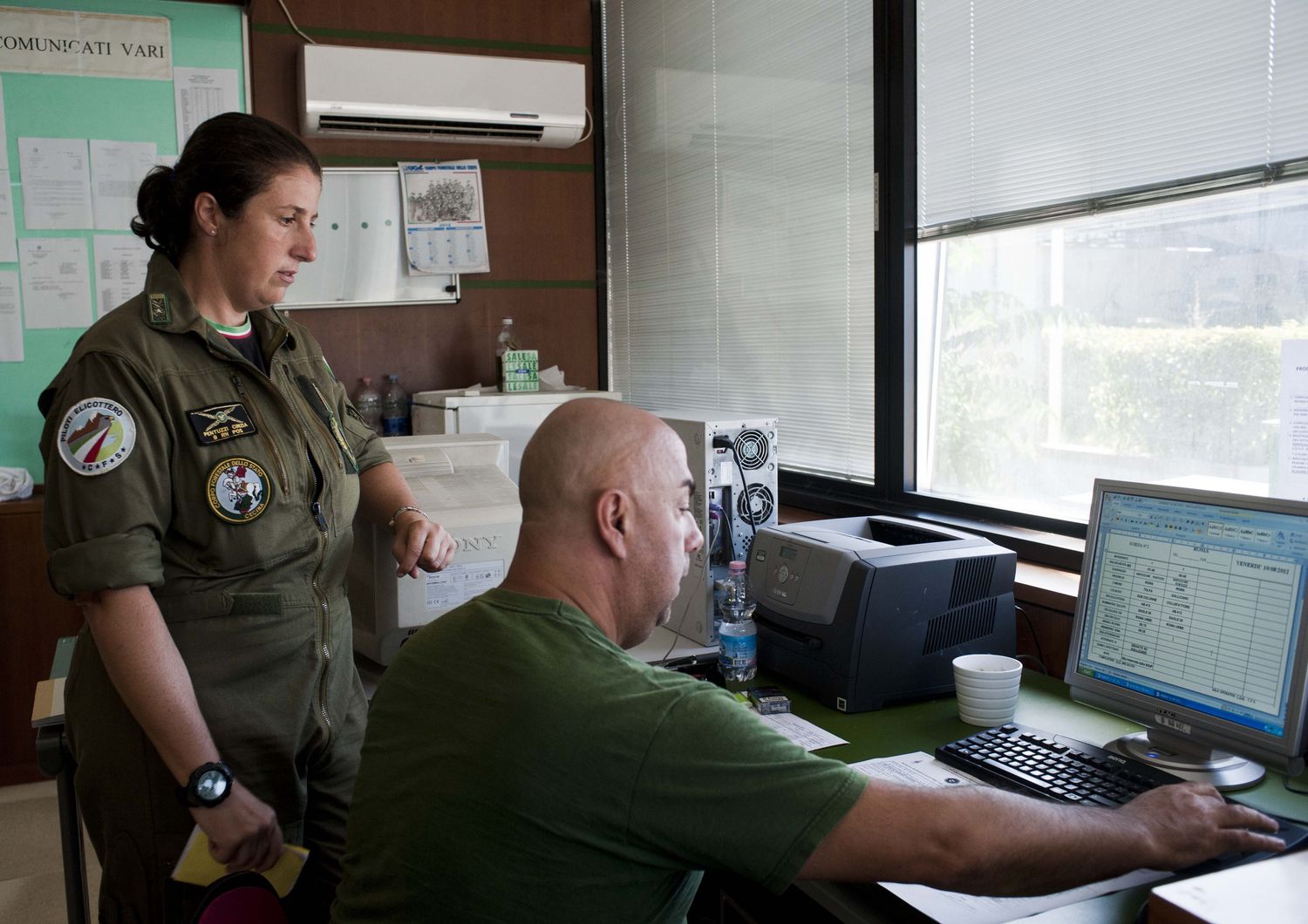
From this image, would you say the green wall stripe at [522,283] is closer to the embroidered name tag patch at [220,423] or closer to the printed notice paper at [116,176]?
the printed notice paper at [116,176]

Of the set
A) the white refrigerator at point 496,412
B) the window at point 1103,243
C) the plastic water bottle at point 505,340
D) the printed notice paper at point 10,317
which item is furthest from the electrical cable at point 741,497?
the printed notice paper at point 10,317

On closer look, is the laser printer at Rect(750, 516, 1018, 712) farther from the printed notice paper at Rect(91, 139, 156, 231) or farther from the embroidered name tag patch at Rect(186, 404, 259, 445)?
the printed notice paper at Rect(91, 139, 156, 231)

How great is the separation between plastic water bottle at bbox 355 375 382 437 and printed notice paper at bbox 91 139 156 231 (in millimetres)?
989

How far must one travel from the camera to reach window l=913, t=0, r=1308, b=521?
73.5 inches

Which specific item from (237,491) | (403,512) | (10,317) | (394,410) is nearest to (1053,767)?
(403,512)

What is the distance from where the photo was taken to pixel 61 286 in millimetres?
3760

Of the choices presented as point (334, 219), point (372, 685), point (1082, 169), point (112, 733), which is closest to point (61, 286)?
point (334, 219)

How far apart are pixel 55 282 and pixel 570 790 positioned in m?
3.57

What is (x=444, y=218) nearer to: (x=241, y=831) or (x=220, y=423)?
(x=220, y=423)

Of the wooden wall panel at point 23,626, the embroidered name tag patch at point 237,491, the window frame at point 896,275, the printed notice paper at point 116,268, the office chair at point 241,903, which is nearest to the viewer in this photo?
the office chair at point 241,903

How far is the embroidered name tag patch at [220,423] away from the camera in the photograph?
151 cm

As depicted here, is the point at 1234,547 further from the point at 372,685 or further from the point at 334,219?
the point at 334,219

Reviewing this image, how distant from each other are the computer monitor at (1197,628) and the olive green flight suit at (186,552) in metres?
1.21

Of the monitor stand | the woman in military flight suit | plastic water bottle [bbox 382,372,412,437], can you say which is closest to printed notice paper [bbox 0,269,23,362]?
plastic water bottle [bbox 382,372,412,437]
